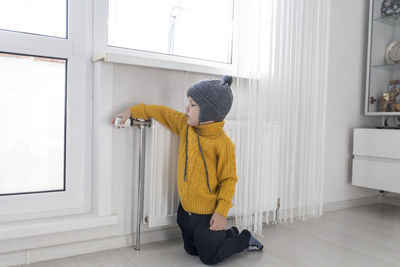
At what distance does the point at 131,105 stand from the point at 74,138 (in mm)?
299

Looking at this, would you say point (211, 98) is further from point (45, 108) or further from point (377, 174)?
point (377, 174)

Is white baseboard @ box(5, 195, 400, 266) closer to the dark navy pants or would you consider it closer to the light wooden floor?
the light wooden floor

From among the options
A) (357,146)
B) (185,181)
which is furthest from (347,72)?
(185,181)

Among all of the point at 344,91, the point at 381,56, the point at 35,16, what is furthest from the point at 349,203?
the point at 35,16

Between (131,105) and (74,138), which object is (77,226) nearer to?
(74,138)

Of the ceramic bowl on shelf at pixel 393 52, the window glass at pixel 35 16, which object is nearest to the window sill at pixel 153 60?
the window glass at pixel 35 16

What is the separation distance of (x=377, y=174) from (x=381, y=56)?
878 millimetres

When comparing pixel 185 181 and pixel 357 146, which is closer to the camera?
pixel 185 181

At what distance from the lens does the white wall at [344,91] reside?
251 cm

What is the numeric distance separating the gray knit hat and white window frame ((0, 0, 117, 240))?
0.51 m

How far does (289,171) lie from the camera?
2051 mm

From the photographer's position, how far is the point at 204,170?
1.53 meters

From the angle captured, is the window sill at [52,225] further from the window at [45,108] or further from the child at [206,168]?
the child at [206,168]

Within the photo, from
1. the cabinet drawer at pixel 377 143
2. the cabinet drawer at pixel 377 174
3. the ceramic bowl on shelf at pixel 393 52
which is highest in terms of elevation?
the ceramic bowl on shelf at pixel 393 52
